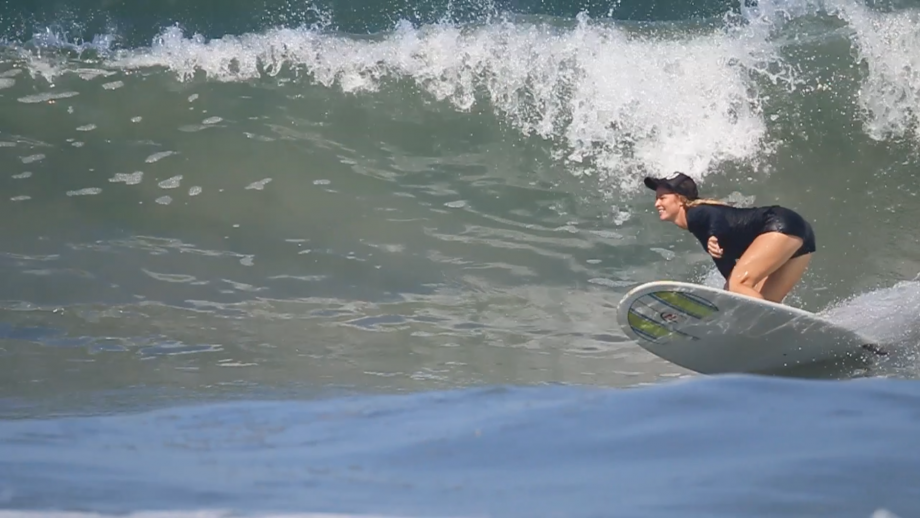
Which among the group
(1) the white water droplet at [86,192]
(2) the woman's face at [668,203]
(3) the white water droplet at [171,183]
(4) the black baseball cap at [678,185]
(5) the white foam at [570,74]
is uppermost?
(5) the white foam at [570,74]

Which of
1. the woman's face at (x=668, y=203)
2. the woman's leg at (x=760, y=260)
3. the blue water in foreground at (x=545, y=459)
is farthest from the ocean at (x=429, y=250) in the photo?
the woman's face at (x=668, y=203)

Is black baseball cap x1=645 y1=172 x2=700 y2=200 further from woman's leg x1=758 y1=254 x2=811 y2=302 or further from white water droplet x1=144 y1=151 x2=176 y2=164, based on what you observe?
white water droplet x1=144 y1=151 x2=176 y2=164

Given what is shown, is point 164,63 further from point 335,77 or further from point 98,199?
point 98,199

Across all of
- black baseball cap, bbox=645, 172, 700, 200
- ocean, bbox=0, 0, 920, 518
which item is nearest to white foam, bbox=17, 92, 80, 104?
ocean, bbox=0, 0, 920, 518

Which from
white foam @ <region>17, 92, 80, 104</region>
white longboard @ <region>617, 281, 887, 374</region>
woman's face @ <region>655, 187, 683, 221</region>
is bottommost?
white longboard @ <region>617, 281, 887, 374</region>

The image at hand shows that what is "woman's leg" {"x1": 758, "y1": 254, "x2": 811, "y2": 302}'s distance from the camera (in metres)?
5.21

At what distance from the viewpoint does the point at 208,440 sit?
304 centimetres

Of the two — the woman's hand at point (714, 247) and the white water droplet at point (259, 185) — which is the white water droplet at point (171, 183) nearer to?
the white water droplet at point (259, 185)

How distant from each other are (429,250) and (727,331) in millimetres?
2338

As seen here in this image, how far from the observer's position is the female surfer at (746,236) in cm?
503

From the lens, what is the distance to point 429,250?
6.61 meters

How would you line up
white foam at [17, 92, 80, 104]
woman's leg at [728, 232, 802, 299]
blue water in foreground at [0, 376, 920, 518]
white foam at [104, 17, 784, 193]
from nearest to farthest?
blue water in foreground at [0, 376, 920, 518]
woman's leg at [728, 232, 802, 299]
white foam at [104, 17, 784, 193]
white foam at [17, 92, 80, 104]

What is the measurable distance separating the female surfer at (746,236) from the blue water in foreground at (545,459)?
230 cm

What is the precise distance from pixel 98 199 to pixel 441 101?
288 centimetres
